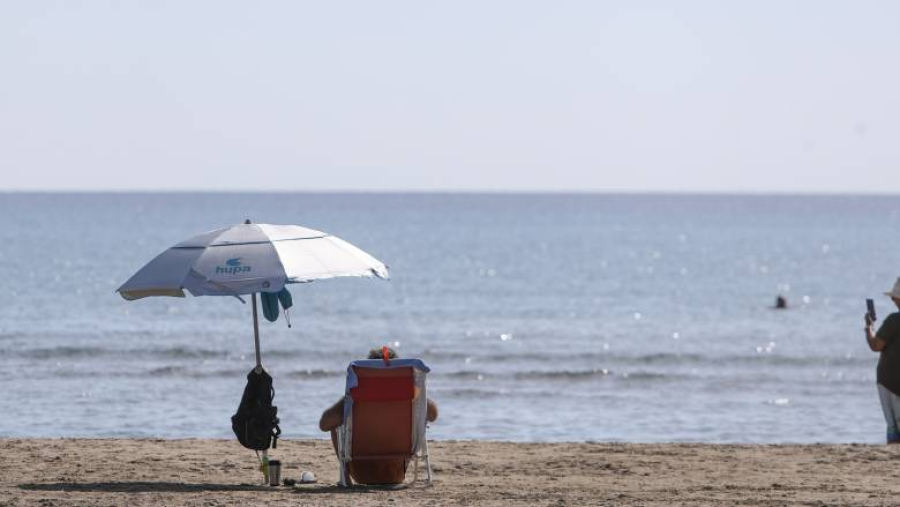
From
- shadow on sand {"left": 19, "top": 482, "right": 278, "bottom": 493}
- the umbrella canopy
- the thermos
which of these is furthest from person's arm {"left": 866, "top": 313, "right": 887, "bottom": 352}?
shadow on sand {"left": 19, "top": 482, "right": 278, "bottom": 493}

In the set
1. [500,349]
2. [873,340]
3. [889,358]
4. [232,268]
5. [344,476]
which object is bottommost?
[344,476]

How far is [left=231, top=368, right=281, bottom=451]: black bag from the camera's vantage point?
10719 mm

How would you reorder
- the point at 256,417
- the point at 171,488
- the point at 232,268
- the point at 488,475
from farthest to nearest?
the point at 488,475 < the point at 256,417 < the point at 171,488 < the point at 232,268

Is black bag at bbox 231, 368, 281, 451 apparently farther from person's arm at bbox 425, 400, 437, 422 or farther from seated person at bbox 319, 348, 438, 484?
person's arm at bbox 425, 400, 437, 422

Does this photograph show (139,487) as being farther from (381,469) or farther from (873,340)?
(873,340)

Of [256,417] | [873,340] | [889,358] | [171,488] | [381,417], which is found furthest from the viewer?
[889,358]

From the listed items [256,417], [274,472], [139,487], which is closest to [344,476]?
[274,472]

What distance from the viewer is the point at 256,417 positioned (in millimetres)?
10727

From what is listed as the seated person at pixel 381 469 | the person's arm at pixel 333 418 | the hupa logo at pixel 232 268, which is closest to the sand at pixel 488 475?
the seated person at pixel 381 469

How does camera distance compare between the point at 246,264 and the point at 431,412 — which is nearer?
the point at 246,264

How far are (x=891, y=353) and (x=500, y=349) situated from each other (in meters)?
18.2

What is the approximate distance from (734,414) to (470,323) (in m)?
17.8

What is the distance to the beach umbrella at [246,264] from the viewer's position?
1005 centimetres

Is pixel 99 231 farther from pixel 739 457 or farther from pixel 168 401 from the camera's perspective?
pixel 739 457
